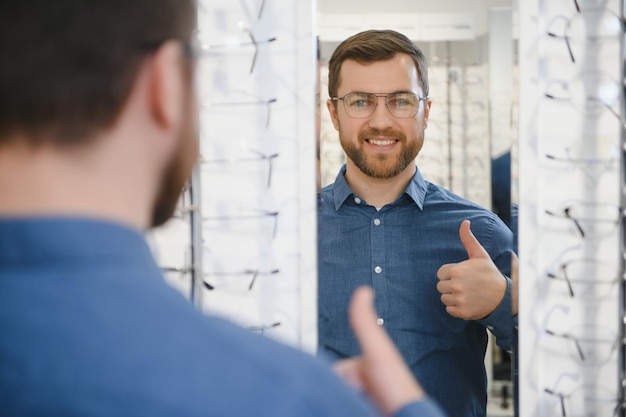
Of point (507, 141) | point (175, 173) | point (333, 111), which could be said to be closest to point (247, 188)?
point (333, 111)

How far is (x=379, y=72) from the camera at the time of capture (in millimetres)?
1145

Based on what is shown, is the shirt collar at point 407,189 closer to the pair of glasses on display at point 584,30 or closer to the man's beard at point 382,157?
the man's beard at point 382,157

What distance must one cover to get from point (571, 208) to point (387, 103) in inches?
13.7

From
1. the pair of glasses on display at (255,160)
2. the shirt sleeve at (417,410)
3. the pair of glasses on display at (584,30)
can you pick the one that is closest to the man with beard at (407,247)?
the pair of glasses on display at (255,160)

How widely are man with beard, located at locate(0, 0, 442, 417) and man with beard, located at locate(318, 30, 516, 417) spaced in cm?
71

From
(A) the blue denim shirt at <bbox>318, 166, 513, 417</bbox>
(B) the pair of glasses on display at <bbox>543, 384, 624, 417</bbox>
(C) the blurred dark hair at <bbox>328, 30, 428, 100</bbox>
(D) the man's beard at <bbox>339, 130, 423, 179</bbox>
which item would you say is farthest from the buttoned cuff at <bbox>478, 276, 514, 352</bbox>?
(C) the blurred dark hair at <bbox>328, 30, 428, 100</bbox>

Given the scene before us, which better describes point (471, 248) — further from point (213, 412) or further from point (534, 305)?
point (213, 412)

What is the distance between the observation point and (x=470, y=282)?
1109 millimetres

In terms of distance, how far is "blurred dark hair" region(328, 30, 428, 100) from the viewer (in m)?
1.11

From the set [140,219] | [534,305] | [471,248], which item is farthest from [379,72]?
[140,219]

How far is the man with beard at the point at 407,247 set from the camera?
1132mm

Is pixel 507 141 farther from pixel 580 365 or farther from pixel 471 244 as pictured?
pixel 580 365

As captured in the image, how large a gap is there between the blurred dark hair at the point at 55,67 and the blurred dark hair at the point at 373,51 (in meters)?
0.76

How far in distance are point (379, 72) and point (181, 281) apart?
1.64 feet
